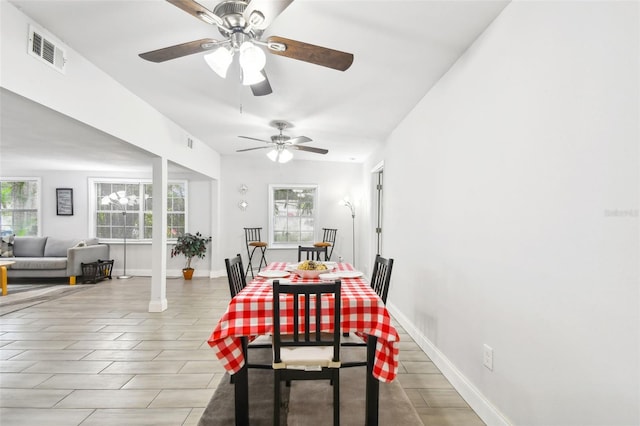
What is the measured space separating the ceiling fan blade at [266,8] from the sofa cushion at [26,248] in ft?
24.4

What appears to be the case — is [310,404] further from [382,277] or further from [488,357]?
[488,357]

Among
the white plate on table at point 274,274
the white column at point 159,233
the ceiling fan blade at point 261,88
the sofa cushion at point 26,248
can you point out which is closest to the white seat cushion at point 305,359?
the white plate on table at point 274,274

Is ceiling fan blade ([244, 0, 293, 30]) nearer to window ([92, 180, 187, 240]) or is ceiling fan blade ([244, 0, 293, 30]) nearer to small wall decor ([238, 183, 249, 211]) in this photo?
small wall decor ([238, 183, 249, 211])

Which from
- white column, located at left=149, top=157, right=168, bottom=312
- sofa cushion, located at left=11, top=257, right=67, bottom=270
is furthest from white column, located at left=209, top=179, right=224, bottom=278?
sofa cushion, located at left=11, top=257, right=67, bottom=270

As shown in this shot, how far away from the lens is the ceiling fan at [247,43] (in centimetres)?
160

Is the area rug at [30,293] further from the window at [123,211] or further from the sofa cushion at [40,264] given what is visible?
the window at [123,211]

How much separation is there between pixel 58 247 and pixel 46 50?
5.73 metres

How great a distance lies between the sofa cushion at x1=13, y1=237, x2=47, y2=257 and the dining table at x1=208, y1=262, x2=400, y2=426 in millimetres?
6876

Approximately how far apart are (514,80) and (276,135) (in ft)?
11.4

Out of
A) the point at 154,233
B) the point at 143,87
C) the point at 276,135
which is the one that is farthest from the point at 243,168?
the point at 143,87

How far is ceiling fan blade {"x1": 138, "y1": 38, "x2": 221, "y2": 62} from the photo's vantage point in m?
1.91

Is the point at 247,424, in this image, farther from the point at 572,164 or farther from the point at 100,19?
the point at 100,19

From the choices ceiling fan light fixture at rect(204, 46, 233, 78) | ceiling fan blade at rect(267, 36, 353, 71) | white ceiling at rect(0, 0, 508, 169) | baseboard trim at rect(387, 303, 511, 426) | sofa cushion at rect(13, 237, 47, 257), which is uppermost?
white ceiling at rect(0, 0, 508, 169)

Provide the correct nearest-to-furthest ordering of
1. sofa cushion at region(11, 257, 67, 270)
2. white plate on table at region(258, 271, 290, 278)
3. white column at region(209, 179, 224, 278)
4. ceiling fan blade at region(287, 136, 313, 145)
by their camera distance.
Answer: white plate on table at region(258, 271, 290, 278) < ceiling fan blade at region(287, 136, 313, 145) < sofa cushion at region(11, 257, 67, 270) < white column at region(209, 179, 224, 278)
